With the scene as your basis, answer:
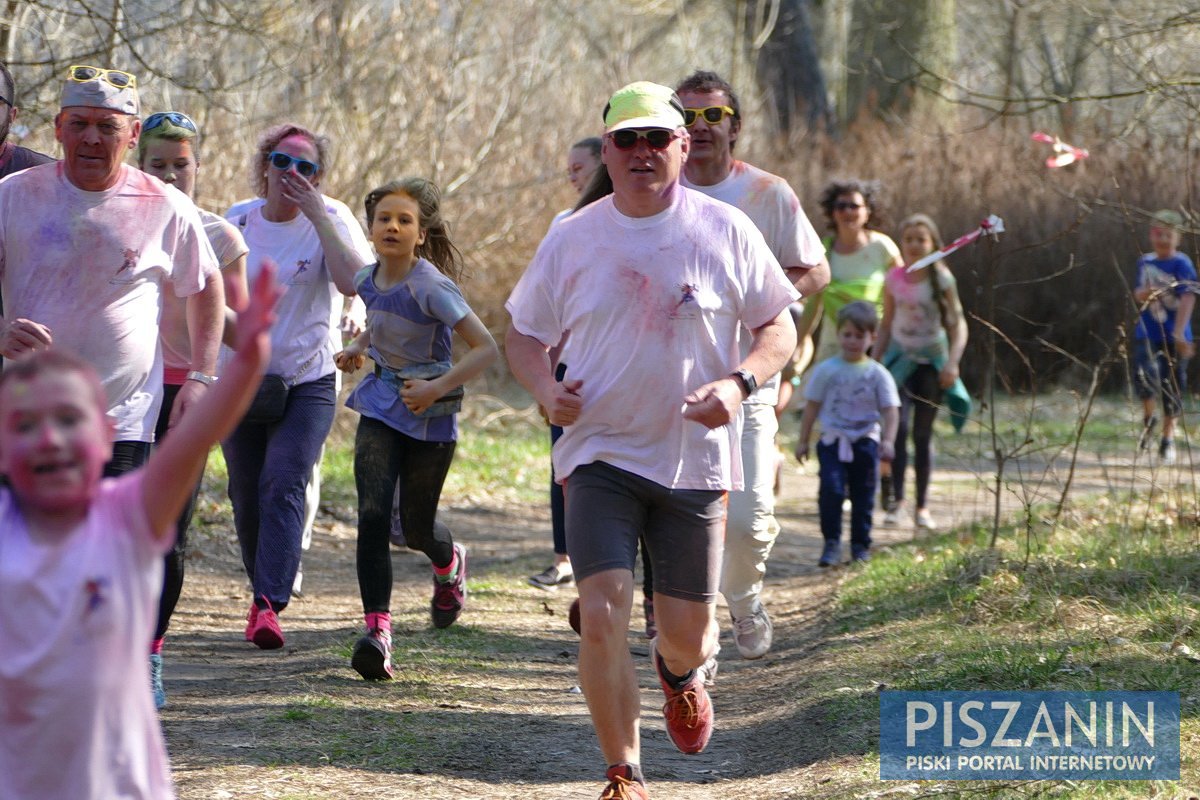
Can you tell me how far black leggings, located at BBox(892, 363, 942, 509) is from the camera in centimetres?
1059

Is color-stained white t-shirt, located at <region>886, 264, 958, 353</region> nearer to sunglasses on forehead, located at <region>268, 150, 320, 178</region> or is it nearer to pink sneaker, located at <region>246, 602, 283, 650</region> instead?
sunglasses on forehead, located at <region>268, 150, 320, 178</region>

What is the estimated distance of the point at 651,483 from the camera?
182 inches

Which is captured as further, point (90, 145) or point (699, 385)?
point (90, 145)

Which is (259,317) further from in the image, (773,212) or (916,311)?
(916,311)

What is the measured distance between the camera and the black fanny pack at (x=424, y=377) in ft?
21.0

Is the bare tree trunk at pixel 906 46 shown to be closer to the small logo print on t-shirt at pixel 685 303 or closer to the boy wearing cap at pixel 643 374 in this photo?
the boy wearing cap at pixel 643 374

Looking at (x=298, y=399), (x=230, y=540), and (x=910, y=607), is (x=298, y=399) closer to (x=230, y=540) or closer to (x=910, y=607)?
(x=910, y=607)

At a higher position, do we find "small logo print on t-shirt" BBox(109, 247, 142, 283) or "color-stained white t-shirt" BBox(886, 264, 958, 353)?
"color-stained white t-shirt" BBox(886, 264, 958, 353)

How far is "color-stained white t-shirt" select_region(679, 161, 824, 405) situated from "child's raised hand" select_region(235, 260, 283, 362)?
143 inches

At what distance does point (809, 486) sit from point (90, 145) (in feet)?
32.1

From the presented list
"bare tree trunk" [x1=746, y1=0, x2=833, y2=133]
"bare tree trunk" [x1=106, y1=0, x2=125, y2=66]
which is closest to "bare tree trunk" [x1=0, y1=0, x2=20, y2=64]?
"bare tree trunk" [x1=106, y1=0, x2=125, y2=66]

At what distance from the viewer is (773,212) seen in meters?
6.34

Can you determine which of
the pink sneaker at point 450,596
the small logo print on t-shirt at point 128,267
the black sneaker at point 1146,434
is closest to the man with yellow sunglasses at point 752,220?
the pink sneaker at point 450,596

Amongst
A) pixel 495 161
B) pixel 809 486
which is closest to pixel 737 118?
pixel 809 486
